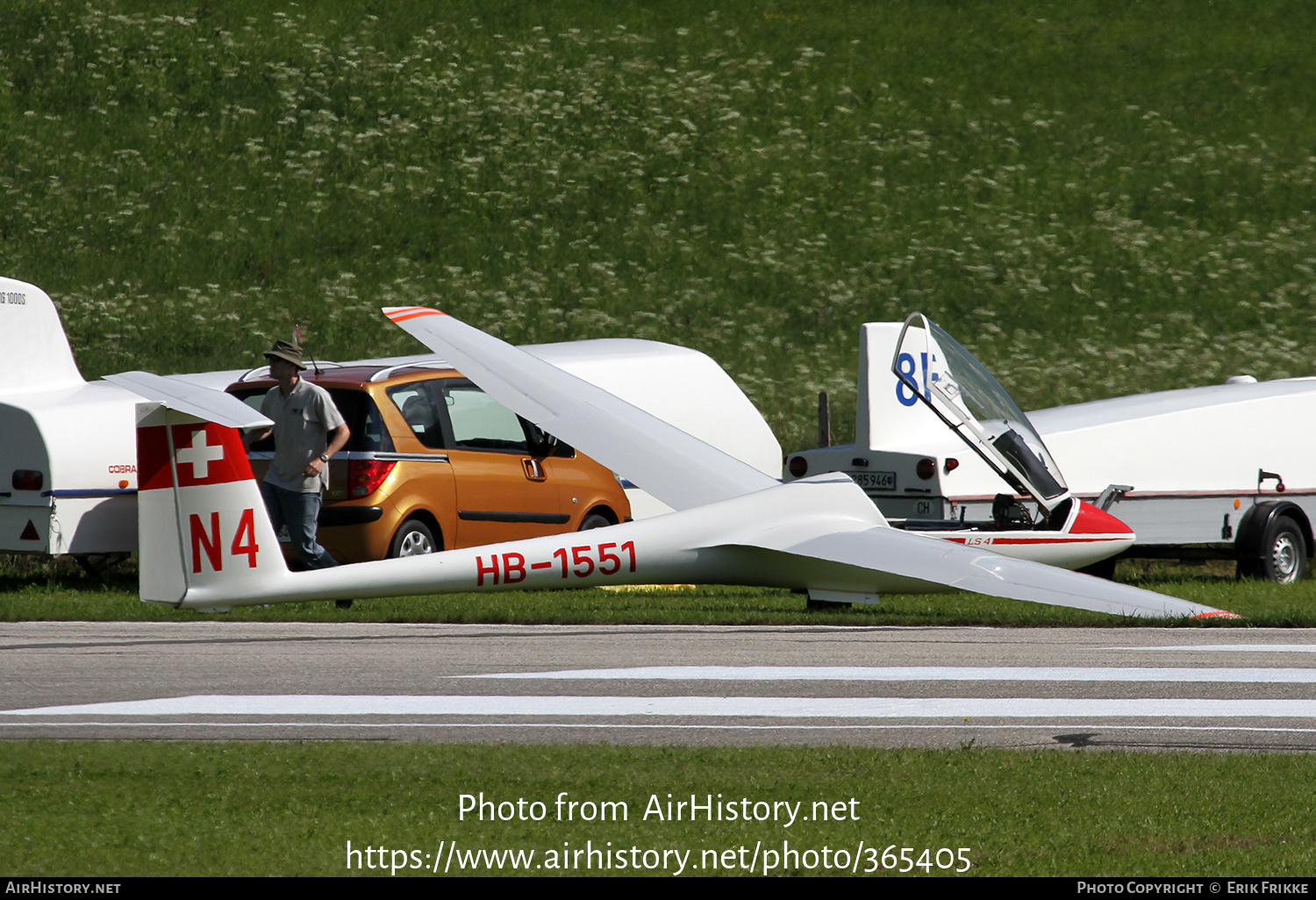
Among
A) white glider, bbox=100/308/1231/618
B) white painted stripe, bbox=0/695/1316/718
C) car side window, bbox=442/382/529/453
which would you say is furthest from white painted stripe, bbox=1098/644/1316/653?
car side window, bbox=442/382/529/453

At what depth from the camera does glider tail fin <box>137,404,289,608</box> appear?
7789 millimetres

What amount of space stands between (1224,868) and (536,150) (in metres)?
33.8

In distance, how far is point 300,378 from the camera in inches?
468

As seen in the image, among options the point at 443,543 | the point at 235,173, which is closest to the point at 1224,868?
the point at 443,543

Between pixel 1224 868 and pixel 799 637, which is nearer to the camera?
pixel 1224 868

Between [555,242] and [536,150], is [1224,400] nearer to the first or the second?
[555,242]

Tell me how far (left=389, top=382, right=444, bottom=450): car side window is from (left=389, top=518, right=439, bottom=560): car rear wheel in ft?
2.24

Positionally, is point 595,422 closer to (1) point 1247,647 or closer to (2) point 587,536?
(2) point 587,536

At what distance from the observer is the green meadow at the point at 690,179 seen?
3181 cm

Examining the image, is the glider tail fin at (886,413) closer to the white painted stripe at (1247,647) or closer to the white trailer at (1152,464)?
the white trailer at (1152,464)

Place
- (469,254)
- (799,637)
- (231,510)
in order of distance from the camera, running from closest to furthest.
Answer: (231,510) → (799,637) → (469,254)

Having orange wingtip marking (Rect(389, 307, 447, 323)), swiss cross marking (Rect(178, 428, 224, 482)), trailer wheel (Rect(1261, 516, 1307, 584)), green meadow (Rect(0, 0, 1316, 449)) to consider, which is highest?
green meadow (Rect(0, 0, 1316, 449))

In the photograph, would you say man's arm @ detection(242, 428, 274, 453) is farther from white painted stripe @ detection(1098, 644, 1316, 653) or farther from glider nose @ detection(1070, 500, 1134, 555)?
white painted stripe @ detection(1098, 644, 1316, 653)

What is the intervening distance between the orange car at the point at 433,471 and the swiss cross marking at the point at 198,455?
13.3 ft
